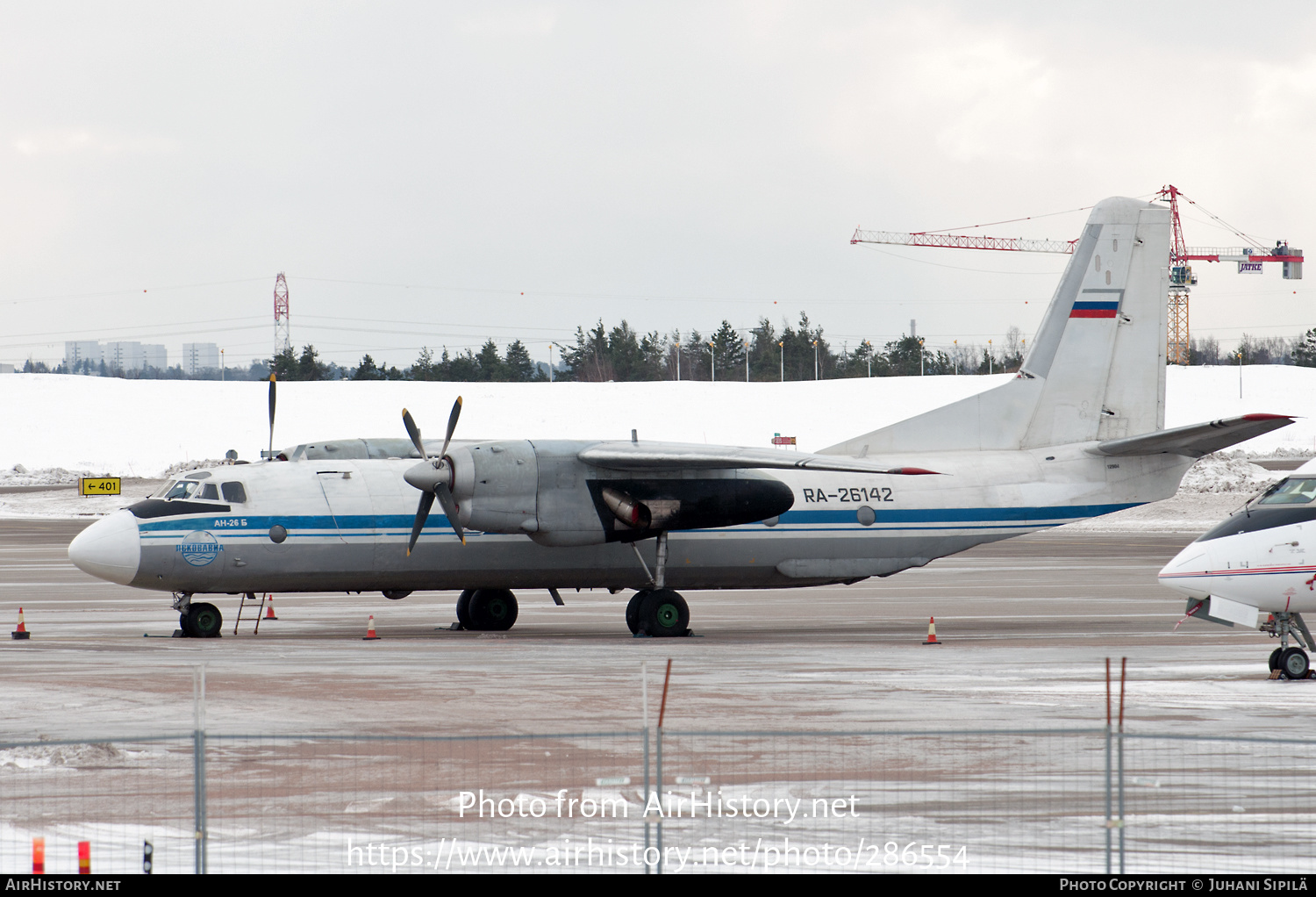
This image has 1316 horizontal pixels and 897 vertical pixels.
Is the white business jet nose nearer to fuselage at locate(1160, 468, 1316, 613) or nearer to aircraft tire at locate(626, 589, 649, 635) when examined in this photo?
aircraft tire at locate(626, 589, 649, 635)

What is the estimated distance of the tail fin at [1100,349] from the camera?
27016mm

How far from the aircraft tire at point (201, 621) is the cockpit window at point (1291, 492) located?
16.4 meters

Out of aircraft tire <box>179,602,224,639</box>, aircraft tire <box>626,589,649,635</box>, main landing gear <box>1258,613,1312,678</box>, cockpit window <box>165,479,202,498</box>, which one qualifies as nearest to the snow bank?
cockpit window <box>165,479,202,498</box>

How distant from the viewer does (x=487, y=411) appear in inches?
3730

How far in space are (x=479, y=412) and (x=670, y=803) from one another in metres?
85.6

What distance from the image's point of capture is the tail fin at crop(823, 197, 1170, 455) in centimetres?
2702

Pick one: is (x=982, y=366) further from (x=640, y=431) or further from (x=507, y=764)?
(x=507, y=764)

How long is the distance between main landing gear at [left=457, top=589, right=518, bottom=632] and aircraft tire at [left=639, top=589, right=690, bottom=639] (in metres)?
3.11

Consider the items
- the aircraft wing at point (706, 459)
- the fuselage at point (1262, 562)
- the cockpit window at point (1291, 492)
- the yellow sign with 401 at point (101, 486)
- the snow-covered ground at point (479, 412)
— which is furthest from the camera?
the snow-covered ground at point (479, 412)

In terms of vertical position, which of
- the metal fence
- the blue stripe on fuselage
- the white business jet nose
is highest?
the blue stripe on fuselage

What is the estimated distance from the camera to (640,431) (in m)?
85.9

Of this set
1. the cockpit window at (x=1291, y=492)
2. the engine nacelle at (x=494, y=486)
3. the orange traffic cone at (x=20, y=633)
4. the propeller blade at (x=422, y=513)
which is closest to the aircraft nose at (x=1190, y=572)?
the cockpit window at (x=1291, y=492)

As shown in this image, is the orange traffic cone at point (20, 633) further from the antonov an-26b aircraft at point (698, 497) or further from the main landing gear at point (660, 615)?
the main landing gear at point (660, 615)
